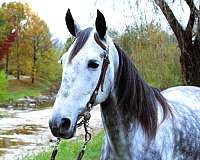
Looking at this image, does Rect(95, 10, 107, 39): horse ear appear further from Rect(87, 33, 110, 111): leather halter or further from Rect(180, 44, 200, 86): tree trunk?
Rect(180, 44, 200, 86): tree trunk

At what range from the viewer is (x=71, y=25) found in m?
3.08

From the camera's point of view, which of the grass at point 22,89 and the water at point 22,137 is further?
the grass at point 22,89

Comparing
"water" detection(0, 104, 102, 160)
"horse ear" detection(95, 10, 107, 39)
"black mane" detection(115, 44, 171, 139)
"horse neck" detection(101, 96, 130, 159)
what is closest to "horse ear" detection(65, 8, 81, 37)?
"horse ear" detection(95, 10, 107, 39)

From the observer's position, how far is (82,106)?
2.74m

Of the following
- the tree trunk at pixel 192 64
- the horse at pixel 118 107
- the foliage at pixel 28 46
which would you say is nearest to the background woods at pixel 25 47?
the foliage at pixel 28 46

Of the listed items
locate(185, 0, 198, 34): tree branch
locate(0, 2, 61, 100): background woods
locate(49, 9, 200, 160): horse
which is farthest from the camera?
locate(0, 2, 61, 100): background woods

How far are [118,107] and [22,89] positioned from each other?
48072mm

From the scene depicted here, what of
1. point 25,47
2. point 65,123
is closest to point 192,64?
point 65,123

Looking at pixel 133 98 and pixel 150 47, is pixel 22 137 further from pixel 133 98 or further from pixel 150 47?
pixel 133 98

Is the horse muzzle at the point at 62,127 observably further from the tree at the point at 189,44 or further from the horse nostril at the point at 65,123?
the tree at the point at 189,44

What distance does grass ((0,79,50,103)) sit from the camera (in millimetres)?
42562

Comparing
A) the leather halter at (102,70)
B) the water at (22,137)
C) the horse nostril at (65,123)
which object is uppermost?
the leather halter at (102,70)

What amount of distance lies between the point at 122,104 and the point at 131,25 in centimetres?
657

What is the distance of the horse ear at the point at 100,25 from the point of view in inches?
111
